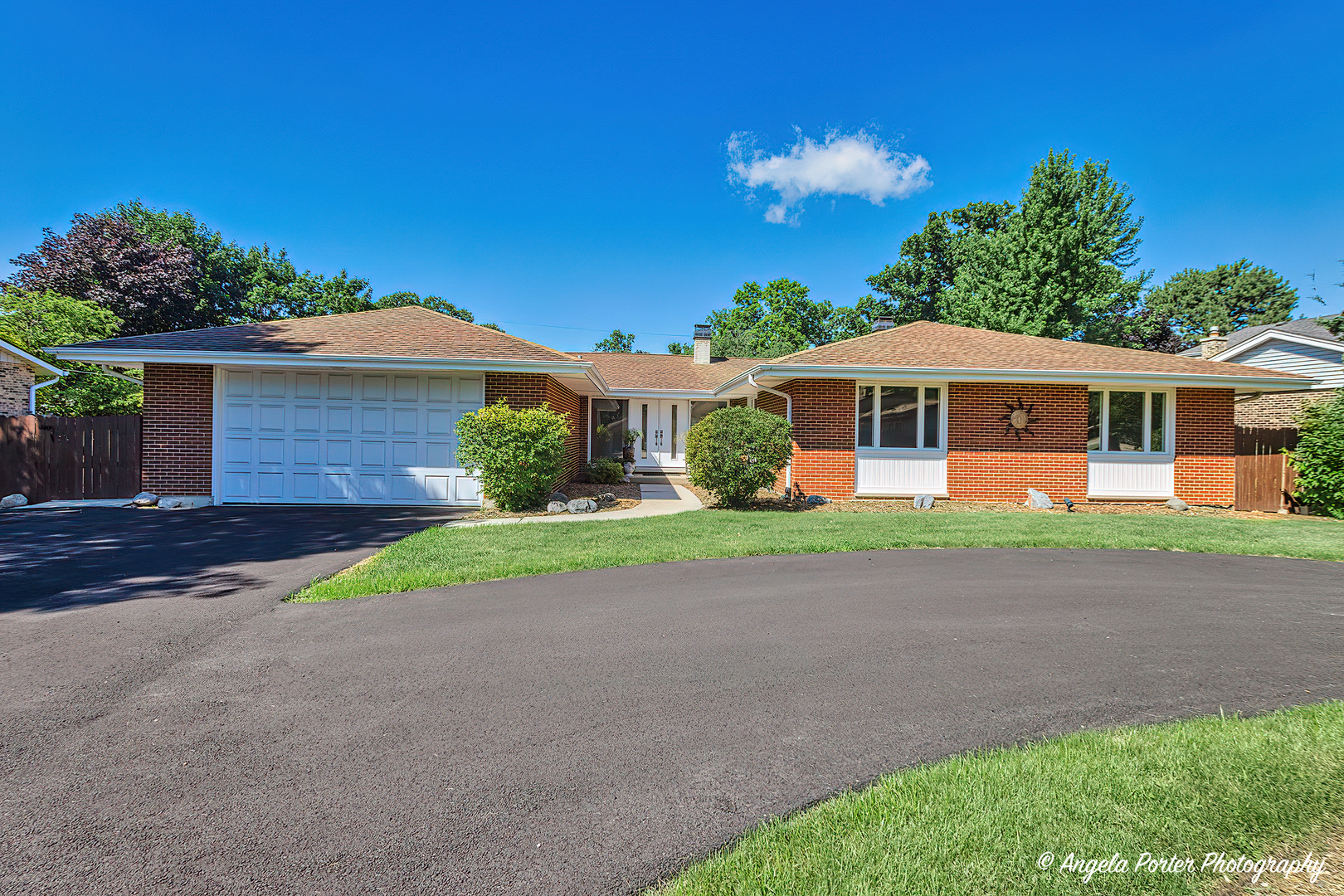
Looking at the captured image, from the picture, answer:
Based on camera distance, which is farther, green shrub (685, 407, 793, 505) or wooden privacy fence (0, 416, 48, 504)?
green shrub (685, 407, 793, 505)

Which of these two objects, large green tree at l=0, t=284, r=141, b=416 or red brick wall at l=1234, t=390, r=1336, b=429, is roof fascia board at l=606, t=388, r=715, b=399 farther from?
red brick wall at l=1234, t=390, r=1336, b=429

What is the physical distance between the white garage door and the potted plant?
877 centimetres

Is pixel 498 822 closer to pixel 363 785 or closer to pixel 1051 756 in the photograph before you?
pixel 363 785

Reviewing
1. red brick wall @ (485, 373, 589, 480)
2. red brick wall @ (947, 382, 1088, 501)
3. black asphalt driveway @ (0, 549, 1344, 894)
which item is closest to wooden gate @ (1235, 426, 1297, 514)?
red brick wall @ (947, 382, 1088, 501)

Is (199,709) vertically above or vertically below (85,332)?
below

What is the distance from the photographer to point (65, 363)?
65.1 ft

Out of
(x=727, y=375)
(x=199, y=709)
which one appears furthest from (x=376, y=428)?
(x=727, y=375)

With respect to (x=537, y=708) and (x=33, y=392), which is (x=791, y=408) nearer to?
(x=537, y=708)

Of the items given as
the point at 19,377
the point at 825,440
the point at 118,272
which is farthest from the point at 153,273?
the point at 825,440

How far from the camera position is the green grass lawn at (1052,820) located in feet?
6.69

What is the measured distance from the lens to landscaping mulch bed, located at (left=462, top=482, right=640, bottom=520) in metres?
11.2

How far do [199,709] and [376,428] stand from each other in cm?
945

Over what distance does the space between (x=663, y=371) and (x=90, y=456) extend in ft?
56.0

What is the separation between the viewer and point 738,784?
8.78ft
